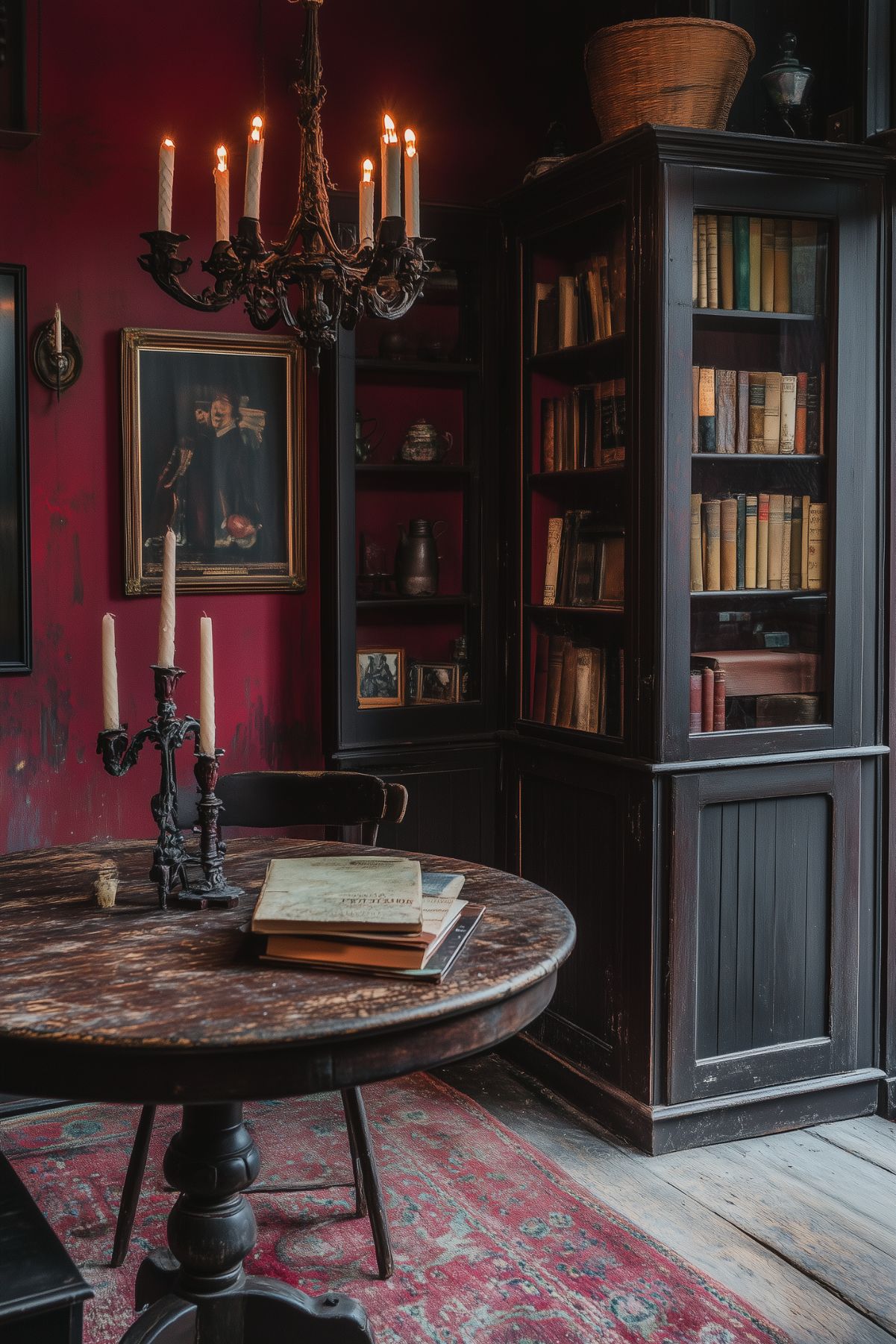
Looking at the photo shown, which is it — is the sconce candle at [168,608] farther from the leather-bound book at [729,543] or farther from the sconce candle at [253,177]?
the leather-bound book at [729,543]

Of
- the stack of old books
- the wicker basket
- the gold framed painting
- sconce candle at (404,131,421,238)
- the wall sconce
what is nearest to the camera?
the stack of old books

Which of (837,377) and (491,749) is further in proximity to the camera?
(491,749)

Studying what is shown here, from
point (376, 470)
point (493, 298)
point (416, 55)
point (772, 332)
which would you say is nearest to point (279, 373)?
point (376, 470)

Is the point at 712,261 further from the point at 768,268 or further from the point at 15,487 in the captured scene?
the point at 15,487

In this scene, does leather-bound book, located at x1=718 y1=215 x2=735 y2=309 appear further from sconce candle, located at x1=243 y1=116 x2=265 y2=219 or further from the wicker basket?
sconce candle, located at x1=243 y1=116 x2=265 y2=219

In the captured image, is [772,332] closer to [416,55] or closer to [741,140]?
[741,140]

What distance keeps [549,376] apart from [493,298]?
0.31 m

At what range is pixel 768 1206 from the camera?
2555mm

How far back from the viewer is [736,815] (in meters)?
2.90

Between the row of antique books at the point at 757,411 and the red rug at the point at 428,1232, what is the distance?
5.59 feet

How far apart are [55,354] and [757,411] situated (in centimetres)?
175

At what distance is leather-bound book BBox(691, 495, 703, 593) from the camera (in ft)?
9.33

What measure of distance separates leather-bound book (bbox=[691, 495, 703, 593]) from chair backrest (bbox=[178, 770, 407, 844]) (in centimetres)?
88

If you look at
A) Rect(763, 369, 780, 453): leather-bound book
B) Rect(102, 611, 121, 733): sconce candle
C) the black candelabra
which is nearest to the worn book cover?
the black candelabra
